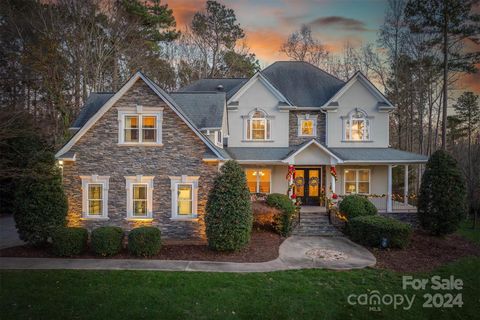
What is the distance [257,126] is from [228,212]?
29.5 feet

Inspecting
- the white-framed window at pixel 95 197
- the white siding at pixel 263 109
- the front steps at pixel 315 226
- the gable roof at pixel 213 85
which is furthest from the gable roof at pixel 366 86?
the white-framed window at pixel 95 197

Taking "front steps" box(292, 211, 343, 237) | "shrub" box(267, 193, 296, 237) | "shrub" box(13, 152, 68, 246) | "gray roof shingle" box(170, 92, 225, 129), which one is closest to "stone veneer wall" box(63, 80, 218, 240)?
"shrub" box(13, 152, 68, 246)

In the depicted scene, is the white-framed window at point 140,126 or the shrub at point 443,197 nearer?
the white-framed window at point 140,126

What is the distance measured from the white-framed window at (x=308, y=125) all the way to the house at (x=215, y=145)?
2.7 inches

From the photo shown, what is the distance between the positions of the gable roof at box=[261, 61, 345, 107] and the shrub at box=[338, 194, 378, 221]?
23.8ft

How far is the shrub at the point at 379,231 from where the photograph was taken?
11969 mm

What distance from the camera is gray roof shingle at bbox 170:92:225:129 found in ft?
49.9

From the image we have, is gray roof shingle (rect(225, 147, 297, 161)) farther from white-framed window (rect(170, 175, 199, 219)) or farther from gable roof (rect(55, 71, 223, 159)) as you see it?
gable roof (rect(55, 71, 223, 159))

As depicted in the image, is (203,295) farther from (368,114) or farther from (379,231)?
(368,114)

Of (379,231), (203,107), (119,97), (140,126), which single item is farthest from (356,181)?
(119,97)

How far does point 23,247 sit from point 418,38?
29531 mm

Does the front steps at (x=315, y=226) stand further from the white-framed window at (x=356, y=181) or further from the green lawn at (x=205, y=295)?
the green lawn at (x=205, y=295)

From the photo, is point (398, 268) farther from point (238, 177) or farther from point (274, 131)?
point (274, 131)

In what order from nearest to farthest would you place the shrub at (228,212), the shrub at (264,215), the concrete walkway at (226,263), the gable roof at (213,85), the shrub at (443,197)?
1. the concrete walkway at (226,263)
2. the shrub at (228,212)
3. the shrub at (443,197)
4. the shrub at (264,215)
5. the gable roof at (213,85)
